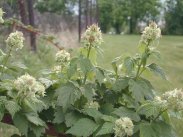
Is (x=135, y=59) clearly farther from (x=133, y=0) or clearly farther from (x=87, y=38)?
(x=133, y=0)

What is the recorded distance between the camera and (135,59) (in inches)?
104

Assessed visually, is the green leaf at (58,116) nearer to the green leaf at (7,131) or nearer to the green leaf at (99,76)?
the green leaf at (99,76)

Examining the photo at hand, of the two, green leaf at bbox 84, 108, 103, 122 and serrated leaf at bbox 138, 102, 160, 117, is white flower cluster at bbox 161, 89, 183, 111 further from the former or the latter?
green leaf at bbox 84, 108, 103, 122

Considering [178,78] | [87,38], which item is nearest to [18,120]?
[87,38]

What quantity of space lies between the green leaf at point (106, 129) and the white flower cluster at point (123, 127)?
0.26 feet

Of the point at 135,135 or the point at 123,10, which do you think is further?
the point at 123,10

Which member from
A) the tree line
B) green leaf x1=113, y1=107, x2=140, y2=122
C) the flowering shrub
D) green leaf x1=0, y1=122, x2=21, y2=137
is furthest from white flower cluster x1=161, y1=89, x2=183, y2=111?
the tree line

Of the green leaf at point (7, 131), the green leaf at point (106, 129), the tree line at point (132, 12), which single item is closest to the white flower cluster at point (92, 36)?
the green leaf at point (106, 129)

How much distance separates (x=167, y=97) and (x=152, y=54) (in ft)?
1.22

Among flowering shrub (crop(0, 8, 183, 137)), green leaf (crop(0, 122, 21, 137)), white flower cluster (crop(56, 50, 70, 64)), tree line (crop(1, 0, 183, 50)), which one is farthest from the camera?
tree line (crop(1, 0, 183, 50))

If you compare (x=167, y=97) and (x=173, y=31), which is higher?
(x=167, y=97)

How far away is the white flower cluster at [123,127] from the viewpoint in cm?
214

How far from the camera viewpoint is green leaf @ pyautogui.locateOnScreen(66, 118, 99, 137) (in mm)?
2375

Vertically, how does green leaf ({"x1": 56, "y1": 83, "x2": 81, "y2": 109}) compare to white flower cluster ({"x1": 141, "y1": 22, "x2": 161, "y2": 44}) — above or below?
below
